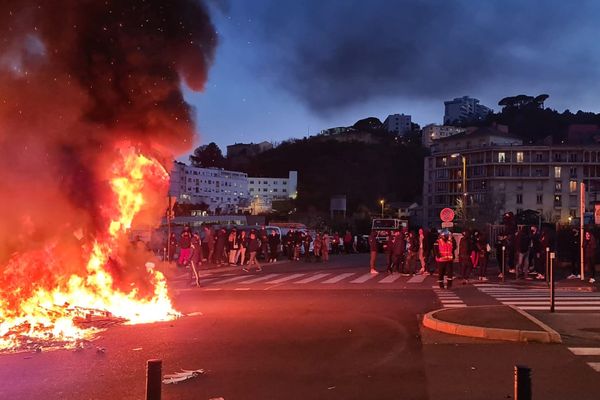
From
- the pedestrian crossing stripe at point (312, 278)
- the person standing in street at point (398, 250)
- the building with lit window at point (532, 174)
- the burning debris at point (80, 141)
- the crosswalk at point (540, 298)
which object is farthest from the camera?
the building with lit window at point (532, 174)

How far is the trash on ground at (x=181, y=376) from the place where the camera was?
21.7 feet

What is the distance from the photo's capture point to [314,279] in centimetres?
1984

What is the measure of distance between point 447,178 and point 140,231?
255ft

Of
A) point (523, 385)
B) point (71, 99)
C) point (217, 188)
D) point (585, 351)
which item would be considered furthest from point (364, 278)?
point (217, 188)

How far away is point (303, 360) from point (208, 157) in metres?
145

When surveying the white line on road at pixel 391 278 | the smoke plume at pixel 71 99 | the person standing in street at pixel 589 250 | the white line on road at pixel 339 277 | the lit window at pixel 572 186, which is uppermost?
the lit window at pixel 572 186

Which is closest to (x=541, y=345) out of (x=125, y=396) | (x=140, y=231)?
(x=125, y=396)

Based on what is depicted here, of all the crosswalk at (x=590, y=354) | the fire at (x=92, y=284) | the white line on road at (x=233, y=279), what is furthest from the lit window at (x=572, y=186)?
the crosswalk at (x=590, y=354)

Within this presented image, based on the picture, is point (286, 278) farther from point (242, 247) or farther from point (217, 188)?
point (217, 188)

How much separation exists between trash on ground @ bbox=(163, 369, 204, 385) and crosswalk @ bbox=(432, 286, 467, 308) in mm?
7283

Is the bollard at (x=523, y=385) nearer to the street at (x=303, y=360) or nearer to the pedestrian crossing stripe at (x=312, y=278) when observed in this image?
the street at (x=303, y=360)

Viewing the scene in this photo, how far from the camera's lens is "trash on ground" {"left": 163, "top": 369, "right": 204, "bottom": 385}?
21.7 ft

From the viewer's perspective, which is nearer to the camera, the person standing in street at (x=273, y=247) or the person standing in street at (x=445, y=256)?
the person standing in street at (x=445, y=256)

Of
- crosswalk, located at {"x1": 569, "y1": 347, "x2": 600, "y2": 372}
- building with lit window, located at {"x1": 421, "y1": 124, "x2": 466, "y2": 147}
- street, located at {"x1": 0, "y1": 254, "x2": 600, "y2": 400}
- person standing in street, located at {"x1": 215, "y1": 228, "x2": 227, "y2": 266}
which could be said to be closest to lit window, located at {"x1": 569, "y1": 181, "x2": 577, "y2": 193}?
building with lit window, located at {"x1": 421, "y1": 124, "x2": 466, "y2": 147}
